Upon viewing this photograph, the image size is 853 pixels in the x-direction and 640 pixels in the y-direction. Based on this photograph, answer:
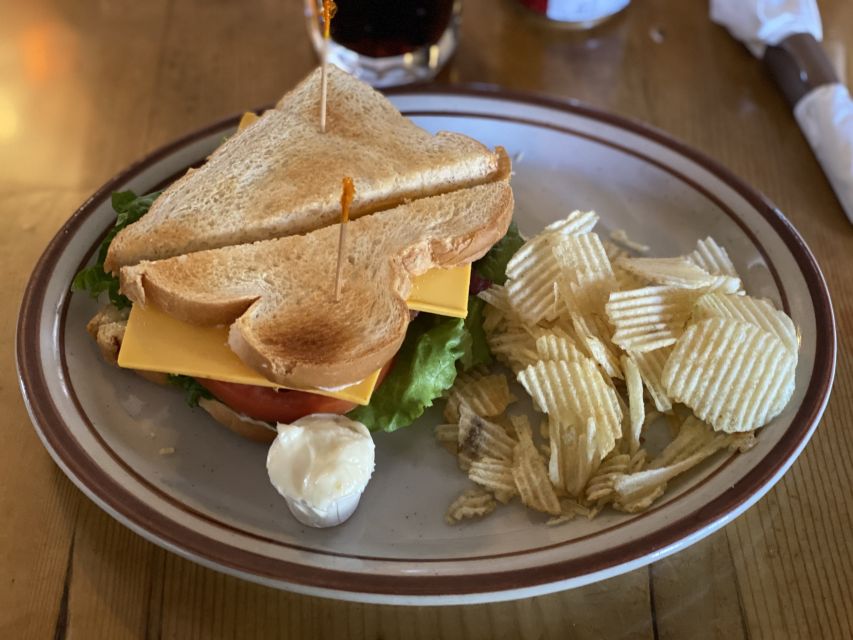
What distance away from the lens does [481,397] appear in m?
1.50

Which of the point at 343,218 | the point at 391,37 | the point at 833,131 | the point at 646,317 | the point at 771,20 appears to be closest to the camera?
the point at 343,218

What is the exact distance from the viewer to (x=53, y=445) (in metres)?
1.31

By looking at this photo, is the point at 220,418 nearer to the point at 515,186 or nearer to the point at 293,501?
the point at 293,501

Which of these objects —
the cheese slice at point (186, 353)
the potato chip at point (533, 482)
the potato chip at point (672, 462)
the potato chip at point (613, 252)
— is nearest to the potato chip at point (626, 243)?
the potato chip at point (613, 252)

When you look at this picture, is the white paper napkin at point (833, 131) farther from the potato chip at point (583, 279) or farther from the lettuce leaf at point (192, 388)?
the lettuce leaf at point (192, 388)

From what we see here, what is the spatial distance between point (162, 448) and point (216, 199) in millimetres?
463

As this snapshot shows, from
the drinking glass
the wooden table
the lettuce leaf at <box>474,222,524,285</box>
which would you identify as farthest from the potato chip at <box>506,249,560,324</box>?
the drinking glass

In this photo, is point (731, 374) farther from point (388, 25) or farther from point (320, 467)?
point (388, 25)

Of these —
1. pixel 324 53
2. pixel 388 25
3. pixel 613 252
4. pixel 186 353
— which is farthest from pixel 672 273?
pixel 388 25

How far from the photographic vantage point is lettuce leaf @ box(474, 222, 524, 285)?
1.65m

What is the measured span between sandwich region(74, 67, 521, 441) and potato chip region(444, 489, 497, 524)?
6.9 inches

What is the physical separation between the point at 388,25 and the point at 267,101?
38 centimetres

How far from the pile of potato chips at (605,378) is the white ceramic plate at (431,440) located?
0.04 m

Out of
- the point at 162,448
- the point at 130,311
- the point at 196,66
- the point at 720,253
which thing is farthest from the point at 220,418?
the point at 196,66
